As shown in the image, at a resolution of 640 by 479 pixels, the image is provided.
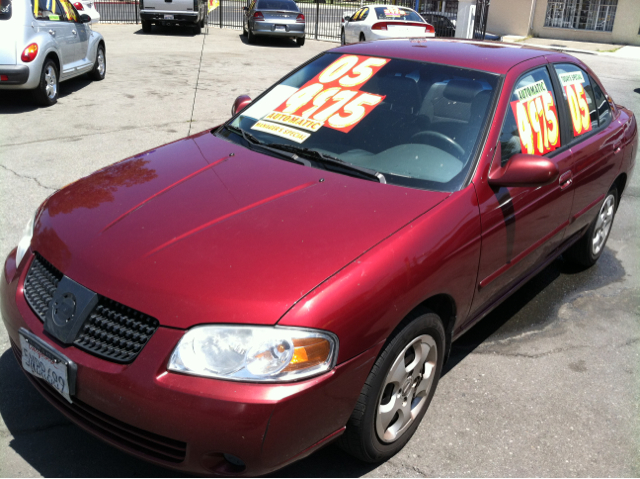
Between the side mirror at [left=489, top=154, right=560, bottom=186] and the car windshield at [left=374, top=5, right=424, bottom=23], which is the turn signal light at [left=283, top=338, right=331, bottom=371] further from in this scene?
the car windshield at [left=374, top=5, right=424, bottom=23]

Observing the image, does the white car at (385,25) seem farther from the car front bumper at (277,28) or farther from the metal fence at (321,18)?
the metal fence at (321,18)

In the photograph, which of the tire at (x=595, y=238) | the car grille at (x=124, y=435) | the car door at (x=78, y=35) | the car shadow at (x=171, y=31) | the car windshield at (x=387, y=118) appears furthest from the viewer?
the car shadow at (x=171, y=31)

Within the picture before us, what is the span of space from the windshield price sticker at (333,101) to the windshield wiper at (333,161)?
89 mm

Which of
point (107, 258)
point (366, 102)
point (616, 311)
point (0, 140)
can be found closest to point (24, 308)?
point (107, 258)

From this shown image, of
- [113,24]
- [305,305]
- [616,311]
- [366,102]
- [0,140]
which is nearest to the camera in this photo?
[305,305]

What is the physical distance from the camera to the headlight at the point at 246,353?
218cm

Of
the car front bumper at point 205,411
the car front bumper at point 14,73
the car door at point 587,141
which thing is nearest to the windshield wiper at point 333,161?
the car front bumper at point 205,411

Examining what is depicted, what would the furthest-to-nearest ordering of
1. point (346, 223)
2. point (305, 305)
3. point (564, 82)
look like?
1. point (564, 82)
2. point (346, 223)
3. point (305, 305)

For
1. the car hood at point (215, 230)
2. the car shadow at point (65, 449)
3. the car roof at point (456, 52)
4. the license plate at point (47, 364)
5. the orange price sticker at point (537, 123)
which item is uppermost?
the car roof at point (456, 52)

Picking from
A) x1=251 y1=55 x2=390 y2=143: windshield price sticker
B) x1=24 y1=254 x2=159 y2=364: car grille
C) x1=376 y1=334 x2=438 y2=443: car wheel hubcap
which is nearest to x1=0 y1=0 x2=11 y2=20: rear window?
x1=251 y1=55 x2=390 y2=143: windshield price sticker

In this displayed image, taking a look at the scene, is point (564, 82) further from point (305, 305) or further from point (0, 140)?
point (0, 140)

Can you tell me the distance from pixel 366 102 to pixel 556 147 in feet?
3.85

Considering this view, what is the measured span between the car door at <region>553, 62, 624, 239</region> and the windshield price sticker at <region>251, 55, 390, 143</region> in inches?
50.1

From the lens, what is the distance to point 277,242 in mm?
2525
